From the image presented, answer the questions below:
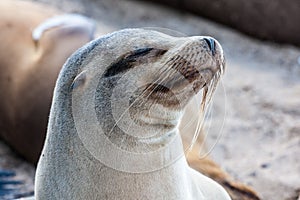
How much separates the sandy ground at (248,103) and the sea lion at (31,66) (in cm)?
15

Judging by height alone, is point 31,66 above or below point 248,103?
above

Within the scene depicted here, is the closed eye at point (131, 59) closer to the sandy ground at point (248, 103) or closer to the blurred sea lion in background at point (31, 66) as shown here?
the sandy ground at point (248, 103)

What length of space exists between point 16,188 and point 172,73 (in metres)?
1.49

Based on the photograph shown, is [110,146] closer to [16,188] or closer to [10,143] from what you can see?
[16,188]

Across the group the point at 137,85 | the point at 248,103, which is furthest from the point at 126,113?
the point at 248,103

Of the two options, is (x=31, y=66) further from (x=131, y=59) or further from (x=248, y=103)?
(x=131, y=59)

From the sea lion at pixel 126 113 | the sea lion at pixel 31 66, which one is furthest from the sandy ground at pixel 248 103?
the sea lion at pixel 126 113

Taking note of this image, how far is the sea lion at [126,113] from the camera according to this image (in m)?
1.48

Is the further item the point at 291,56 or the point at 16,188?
the point at 291,56

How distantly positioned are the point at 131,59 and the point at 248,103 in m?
2.04

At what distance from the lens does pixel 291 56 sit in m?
4.09

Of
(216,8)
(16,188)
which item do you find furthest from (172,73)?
(216,8)

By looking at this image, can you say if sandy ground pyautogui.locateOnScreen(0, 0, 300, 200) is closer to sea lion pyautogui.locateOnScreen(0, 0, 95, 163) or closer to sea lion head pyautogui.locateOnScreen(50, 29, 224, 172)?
sea lion pyautogui.locateOnScreen(0, 0, 95, 163)

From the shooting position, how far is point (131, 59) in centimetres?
151
